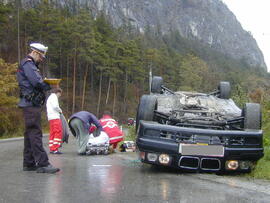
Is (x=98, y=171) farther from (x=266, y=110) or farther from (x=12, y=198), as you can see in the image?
(x=266, y=110)

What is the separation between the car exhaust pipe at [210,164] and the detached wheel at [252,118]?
0.79m

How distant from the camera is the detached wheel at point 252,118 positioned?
18.2 ft

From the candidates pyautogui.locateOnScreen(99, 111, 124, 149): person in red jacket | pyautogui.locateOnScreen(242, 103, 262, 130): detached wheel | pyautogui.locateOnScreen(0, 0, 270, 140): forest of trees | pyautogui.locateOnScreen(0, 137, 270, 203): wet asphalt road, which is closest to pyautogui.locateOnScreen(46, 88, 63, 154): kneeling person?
pyautogui.locateOnScreen(99, 111, 124, 149): person in red jacket

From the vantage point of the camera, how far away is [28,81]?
5254 mm

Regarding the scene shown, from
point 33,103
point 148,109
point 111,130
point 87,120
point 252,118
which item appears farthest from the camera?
point 111,130

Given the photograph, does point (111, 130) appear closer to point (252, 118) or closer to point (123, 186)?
point (252, 118)

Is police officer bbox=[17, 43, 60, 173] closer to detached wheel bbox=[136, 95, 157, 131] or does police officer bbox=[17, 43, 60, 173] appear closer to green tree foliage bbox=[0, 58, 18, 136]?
detached wheel bbox=[136, 95, 157, 131]

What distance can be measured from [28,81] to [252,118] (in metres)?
3.32

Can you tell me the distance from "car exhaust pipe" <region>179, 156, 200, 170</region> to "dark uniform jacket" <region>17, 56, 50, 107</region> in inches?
85.1

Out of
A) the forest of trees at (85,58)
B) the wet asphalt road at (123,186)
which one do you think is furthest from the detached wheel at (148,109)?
Answer: the forest of trees at (85,58)

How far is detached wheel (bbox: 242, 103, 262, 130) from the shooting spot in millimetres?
5535

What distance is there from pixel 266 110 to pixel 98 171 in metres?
6.26

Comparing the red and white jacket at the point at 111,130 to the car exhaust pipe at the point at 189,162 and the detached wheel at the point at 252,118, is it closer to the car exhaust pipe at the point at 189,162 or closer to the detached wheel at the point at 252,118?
the car exhaust pipe at the point at 189,162

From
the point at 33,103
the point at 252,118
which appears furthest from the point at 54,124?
the point at 252,118
